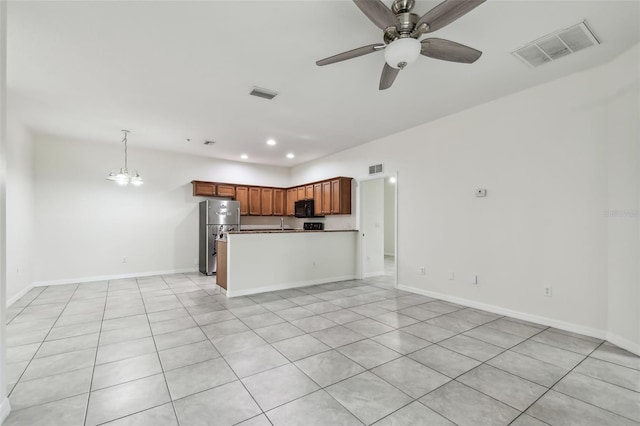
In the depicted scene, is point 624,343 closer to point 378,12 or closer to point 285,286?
point 378,12

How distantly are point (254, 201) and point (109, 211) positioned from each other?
128 inches

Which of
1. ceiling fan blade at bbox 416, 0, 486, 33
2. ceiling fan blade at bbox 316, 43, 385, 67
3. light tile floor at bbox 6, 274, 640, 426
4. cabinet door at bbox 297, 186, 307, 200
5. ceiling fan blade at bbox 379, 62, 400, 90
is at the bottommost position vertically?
light tile floor at bbox 6, 274, 640, 426

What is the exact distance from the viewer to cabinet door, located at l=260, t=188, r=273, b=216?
805 cm

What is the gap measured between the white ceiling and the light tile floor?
9.57ft

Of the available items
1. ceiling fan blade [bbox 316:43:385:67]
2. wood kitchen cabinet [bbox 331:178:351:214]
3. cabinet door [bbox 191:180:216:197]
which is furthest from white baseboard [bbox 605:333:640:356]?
cabinet door [bbox 191:180:216:197]

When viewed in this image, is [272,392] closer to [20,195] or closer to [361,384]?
[361,384]

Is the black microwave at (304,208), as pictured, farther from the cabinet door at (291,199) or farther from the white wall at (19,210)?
the white wall at (19,210)

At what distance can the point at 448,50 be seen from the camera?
229 centimetres

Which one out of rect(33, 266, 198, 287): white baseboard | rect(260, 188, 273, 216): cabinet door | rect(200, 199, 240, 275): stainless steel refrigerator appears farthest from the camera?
rect(260, 188, 273, 216): cabinet door

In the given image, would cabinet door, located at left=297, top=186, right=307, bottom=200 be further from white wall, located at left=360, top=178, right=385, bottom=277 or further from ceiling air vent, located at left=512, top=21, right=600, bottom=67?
ceiling air vent, located at left=512, top=21, right=600, bottom=67

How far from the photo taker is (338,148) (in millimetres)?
6539

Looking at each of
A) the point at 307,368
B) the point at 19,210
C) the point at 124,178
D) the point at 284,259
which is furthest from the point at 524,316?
the point at 19,210

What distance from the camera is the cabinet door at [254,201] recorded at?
783cm

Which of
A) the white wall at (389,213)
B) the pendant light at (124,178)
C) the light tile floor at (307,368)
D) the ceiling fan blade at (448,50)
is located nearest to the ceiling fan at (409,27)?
the ceiling fan blade at (448,50)
